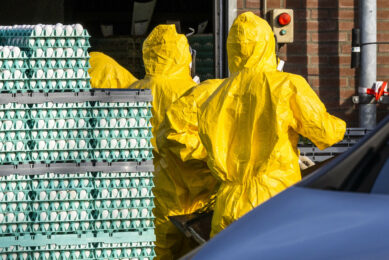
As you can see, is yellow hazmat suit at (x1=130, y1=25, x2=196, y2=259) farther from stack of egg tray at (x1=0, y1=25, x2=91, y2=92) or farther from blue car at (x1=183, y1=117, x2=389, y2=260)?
blue car at (x1=183, y1=117, x2=389, y2=260)

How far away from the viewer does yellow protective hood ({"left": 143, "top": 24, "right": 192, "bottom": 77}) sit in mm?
7727

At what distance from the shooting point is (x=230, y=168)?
18.4 feet

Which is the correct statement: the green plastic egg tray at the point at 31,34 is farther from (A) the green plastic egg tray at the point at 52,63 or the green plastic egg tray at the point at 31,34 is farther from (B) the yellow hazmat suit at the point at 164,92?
(B) the yellow hazmat suit at the point at 164,92

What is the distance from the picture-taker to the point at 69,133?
4855 millimetres

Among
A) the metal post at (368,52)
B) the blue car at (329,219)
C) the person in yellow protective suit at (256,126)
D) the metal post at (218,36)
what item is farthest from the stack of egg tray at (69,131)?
the metal post at (368,52)

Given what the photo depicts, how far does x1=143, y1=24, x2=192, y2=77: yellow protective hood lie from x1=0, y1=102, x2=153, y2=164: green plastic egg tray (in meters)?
2.82

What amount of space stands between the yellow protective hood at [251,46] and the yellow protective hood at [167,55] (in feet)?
6.27

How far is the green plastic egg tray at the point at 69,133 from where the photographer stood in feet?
15.8

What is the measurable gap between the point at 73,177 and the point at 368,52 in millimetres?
4069

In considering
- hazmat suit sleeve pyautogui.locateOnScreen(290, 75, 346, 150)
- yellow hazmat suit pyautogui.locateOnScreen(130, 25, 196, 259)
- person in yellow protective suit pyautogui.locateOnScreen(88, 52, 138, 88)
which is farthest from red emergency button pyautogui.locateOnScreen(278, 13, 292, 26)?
hazmat suit sleeve pyautogui.locateOnScreen(290, 75, 346, 150)

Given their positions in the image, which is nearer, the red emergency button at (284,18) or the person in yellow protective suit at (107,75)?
the red emergency button at (284,18)

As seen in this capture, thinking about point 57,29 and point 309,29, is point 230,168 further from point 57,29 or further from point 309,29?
point 309,29

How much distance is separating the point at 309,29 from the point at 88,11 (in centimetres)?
621

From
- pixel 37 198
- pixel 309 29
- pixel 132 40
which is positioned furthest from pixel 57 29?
pixel 132 40
